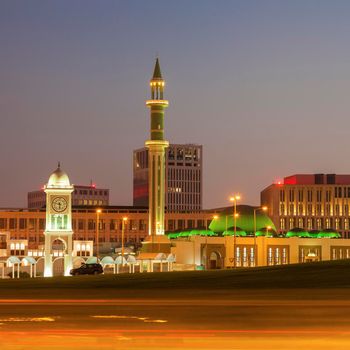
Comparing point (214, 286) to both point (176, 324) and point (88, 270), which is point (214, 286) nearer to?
point (176, 324)

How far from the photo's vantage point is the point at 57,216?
5640 inches

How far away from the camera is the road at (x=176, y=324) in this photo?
25453 millimetres

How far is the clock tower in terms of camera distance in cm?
14138

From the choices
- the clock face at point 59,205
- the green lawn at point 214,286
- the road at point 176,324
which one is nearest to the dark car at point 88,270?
the clock face at point 59,205

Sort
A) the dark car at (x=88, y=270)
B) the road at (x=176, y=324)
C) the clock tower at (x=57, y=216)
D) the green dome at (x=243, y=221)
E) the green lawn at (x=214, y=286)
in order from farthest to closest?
the green dome at (x=243, y=221)
the clock tower at (x=57, y=216)
the dark car at (x=88, y=270)
the green lawn at (x=214, y=286)
the road at (x=176, y=324)

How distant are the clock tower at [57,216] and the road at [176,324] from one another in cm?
9826

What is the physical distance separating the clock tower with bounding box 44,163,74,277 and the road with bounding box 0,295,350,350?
98.3 m

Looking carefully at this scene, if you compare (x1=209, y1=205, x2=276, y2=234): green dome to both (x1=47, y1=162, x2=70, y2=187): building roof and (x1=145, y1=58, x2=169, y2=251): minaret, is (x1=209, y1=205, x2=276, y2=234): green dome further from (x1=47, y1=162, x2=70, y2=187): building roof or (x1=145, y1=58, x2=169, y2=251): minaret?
(x1=47, y1=162, x2=70, y2=187): building roof

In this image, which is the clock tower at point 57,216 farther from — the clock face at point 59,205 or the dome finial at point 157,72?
the dome finial at point 157,72

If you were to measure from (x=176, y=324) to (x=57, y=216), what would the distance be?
372 feet

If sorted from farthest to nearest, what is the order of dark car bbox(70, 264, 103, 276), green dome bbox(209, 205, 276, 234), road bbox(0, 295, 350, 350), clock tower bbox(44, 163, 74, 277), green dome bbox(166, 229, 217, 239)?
1. green dome bbox(209, 205, 276, 234)
2. green dome bbox(166, 229, 217, 239)
3. clock tower bbox(44, 163, 74, 277)
4. dark car bbox(70, 264, 103, 276)
5. road bbox(0, 295, 350, 350)

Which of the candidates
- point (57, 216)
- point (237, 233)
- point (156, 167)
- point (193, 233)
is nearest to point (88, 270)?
point (57, 216)

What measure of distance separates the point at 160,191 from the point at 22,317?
434 ft

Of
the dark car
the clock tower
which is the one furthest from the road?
the clock tower
